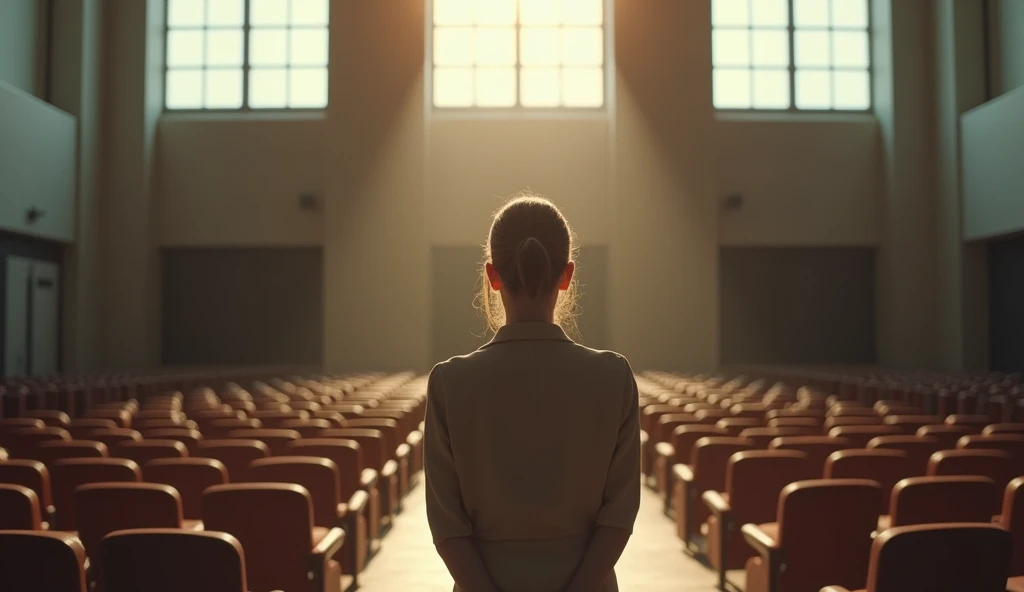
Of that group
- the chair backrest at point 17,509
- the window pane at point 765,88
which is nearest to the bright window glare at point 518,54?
the window pane at point 765,88

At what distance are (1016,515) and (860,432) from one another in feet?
7.55

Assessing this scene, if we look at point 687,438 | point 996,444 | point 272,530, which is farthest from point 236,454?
point 996,444

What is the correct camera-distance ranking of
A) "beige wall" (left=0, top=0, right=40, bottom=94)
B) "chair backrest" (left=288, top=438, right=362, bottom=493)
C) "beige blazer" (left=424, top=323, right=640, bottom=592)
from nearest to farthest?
"beige blazer" (left=424, top=323, right=640, bottom=592)
"chair backrest" (left=288, top=438, right=362, bottom=493)
"beige wall" (left=0, top=0, right=40, bottom=94)

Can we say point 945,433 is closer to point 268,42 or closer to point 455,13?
point 455,13

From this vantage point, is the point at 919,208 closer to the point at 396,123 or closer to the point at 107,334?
the point at 396,123

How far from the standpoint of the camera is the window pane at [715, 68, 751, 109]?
22203mm

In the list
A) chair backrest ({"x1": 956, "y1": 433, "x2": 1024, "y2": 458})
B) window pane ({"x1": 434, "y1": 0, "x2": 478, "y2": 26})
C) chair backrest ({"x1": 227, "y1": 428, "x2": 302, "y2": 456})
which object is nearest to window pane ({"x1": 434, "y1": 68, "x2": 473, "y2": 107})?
window pane ({"x1": 434, "y1": 0, "x2": 478, "y2": 26})

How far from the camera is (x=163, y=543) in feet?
8.90

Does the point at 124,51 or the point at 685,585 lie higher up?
the point at 124,51

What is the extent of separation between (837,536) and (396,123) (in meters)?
18.3

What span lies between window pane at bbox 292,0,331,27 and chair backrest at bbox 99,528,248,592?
20.7 m

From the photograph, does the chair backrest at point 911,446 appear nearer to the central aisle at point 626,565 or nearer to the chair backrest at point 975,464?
the chair backrest at point 975,464

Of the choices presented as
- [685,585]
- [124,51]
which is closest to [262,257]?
[124,51]

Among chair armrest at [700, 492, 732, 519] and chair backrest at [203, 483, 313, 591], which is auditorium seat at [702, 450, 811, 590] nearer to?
chair armrest at [700, 492, 732, 519]
